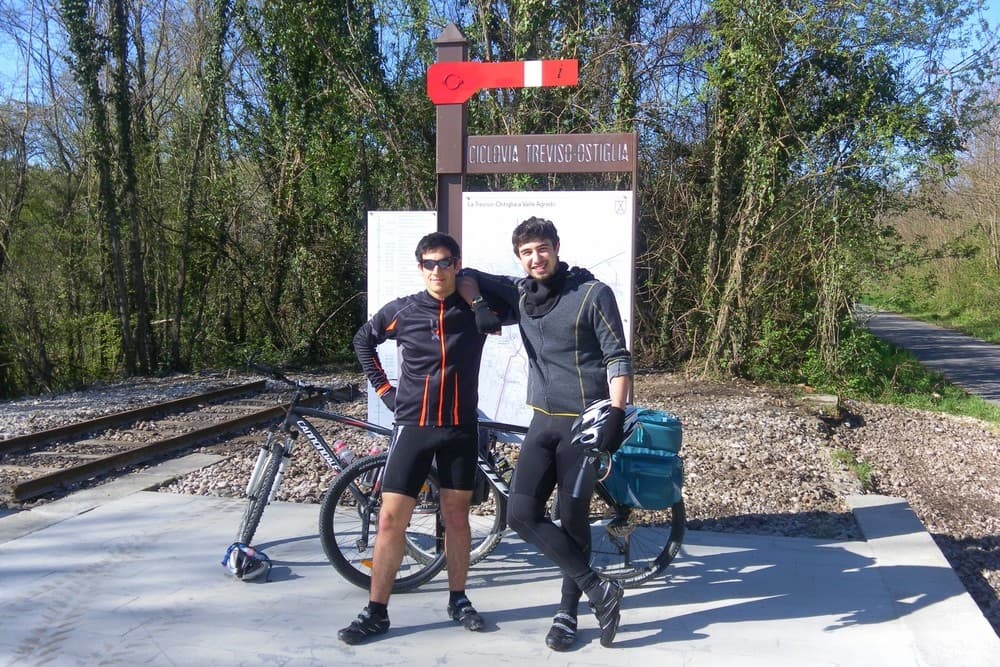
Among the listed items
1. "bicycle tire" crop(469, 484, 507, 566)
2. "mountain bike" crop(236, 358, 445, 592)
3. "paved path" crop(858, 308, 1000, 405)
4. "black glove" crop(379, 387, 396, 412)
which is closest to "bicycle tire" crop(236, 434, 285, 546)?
"mountain bike" crop(236, 358, 445, 592)

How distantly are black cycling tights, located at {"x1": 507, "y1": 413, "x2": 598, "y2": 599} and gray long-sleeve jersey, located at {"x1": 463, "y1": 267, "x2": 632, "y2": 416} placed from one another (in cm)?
11

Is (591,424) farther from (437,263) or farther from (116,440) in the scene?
(116,440)

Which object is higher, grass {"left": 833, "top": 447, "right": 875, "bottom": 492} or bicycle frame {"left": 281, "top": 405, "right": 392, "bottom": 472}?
bicycle frame {"left": 281, "top": 405, "right": 392, "bottom": 472}

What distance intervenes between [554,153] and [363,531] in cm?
267

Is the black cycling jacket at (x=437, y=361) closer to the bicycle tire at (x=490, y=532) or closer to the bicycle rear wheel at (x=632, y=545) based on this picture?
the bicycle tire at (x=490, y=532)

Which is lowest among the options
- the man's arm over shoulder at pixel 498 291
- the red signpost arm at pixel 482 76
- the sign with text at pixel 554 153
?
the man's arm over shoulder at pixel 498 291

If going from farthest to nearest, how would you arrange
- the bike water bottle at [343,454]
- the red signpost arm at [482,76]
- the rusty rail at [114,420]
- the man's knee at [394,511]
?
the rusty rail at [114,420] < the red signpost arm at [482,76] < the bike water bottle at [343,454] < the man's knee at [394,511]

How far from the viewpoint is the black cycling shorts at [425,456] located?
12.8 ft

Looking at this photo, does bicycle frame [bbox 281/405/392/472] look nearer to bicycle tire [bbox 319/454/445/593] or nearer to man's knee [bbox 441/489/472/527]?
bicycle tire [bbox 319/454/445/593]

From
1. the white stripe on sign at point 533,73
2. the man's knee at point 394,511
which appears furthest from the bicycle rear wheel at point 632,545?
the white stripe on sign at point 533,73

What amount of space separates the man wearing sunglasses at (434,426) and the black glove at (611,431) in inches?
25.7

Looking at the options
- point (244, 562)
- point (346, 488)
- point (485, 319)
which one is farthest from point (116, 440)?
point (485, 319)

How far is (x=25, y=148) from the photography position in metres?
17.2

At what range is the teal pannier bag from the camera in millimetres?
4215
